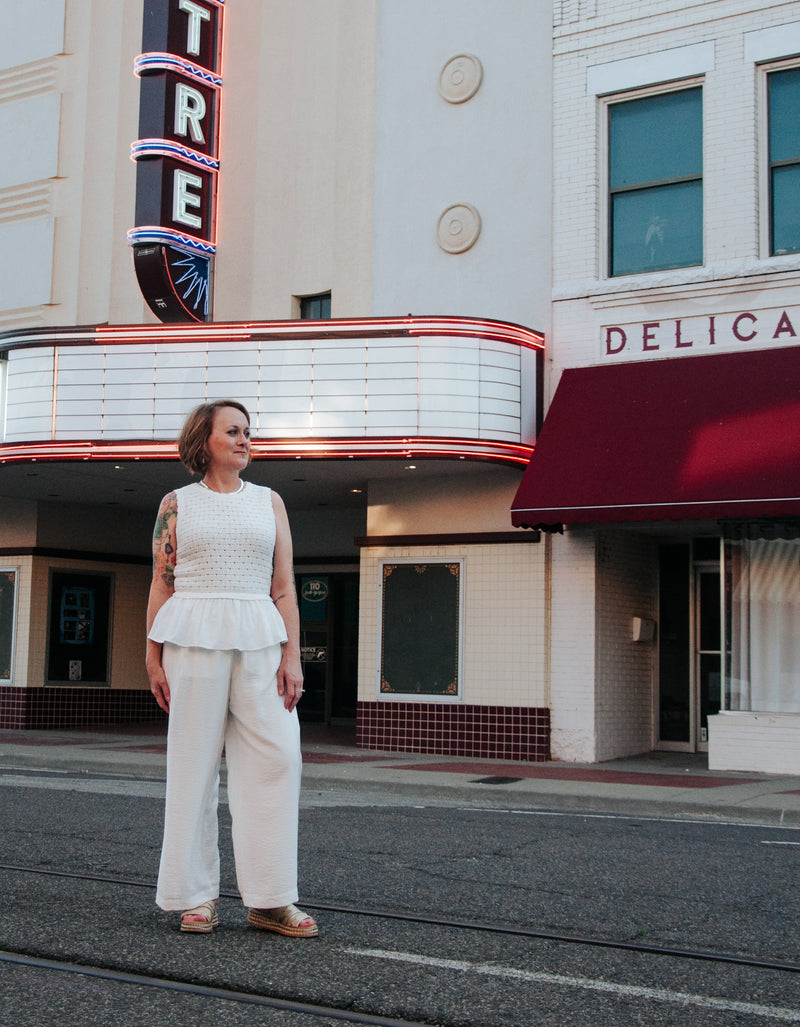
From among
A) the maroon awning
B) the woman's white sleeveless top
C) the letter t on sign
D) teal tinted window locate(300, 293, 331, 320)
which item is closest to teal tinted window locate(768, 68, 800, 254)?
the maroon awning

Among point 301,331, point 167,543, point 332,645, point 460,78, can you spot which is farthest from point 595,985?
point 332,645

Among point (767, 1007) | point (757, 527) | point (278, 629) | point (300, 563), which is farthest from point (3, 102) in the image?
point (767, 1007)

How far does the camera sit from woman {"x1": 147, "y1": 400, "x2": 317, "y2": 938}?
15.6 ft

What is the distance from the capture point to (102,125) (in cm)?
1950

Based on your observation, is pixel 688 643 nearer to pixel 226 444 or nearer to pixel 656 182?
pixel 656 182

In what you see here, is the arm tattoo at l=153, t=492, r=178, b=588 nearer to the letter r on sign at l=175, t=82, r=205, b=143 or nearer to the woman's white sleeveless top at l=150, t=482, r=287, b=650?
the woman's white sleeveless top at l=150, t=482, r=287, b=650

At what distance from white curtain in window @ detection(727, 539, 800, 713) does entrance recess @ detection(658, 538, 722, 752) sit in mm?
1812

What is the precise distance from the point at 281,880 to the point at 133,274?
608 inches

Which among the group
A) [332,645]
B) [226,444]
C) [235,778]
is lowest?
[235,778]

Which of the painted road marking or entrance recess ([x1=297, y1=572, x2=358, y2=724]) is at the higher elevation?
entrance recess ([x1=297, y1=572, x2=358, y2=724])

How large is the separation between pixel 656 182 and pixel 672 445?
3.70m

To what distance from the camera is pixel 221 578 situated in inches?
192

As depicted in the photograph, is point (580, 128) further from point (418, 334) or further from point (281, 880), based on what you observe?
point (281, 880)

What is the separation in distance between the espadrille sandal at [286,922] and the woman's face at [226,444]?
1.69 m
